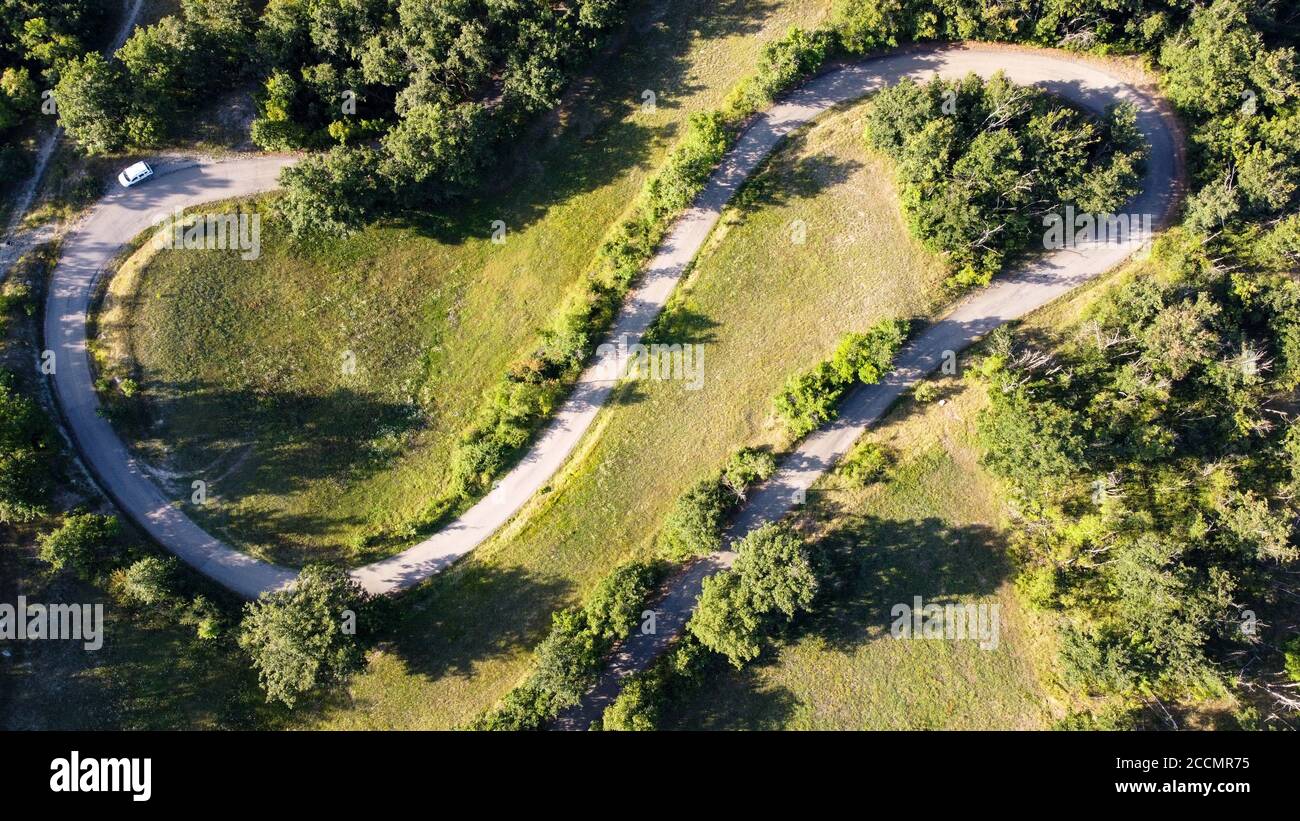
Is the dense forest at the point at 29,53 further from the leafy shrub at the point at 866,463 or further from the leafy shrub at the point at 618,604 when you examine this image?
the leafy shrub at the point at 866,463

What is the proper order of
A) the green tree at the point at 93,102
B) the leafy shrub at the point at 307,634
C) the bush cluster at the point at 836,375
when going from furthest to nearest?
the bush cluster at the point at 836,375 < the green tree at the point at 93,102 < the leafy shrub at the point at 307,634

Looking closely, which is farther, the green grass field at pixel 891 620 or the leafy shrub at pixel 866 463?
the leafy shrub at pixel 866 463

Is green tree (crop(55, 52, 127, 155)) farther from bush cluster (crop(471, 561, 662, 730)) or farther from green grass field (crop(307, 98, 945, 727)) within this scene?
bush cluster (crop(471, 561, 662, 730))

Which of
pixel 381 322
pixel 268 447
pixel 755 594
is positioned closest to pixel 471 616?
pixel 268 447

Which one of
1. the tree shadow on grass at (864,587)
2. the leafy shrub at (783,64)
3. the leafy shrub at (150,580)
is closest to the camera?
the leafy shrub at (150,580)

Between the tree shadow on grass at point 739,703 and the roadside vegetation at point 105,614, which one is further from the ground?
the roadside vegetation at point 105,614

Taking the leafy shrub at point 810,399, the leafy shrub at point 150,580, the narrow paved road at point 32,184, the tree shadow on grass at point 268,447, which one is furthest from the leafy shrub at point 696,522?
the narrow paved road at point 32,184

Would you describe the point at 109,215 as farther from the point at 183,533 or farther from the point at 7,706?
the point at 7,706
